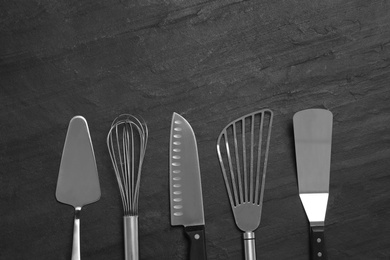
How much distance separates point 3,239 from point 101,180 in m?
0.22

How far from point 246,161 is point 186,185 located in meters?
0.14

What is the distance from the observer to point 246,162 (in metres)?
1.21

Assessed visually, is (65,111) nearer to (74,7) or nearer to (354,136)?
(74,7)

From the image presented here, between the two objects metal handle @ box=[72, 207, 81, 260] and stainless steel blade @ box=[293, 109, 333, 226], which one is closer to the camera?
metal handle @ box=[72, 207, 81, 260]

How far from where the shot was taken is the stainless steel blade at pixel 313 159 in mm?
1200

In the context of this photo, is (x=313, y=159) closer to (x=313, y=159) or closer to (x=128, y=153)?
(x=313, y=159)

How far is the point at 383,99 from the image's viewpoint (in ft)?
4.20

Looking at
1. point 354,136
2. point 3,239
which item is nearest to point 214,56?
point 354,136

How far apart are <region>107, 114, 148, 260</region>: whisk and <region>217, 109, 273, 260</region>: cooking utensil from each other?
0.17m

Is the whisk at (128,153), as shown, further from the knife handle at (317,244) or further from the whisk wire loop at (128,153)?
the knife handle at (317,244)

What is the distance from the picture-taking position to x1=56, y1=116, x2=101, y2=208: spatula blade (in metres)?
1.13

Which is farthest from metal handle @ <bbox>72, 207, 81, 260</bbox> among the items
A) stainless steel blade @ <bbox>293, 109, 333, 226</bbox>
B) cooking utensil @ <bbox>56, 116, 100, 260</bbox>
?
stainless steel blade @ <bbox>293, 109, 333, 226</bbox>

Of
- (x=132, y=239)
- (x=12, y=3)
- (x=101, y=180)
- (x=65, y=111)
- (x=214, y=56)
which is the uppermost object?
(x=12, y=3)

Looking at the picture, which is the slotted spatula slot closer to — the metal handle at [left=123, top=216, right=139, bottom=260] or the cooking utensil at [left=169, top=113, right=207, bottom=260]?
the cooking utensil at [left=169, top=113, right=207, bottom=260]
